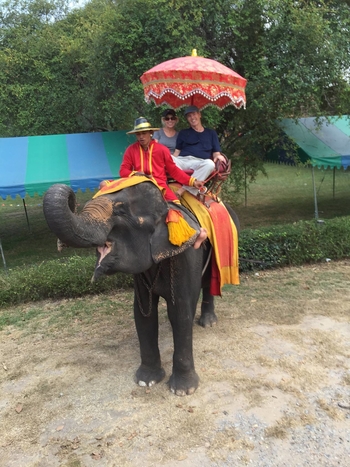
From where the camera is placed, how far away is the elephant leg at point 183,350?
3.53 metres

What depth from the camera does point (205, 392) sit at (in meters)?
3.68

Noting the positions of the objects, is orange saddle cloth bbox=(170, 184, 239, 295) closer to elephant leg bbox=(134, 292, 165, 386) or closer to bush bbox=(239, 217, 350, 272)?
elephant leg bbox=(134, 292, 165, 386)

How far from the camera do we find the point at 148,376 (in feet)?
12.6

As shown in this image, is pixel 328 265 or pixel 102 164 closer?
pixel 328 265

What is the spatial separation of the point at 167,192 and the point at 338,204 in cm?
1080

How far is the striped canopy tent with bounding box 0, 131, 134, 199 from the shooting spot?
23.7 feet

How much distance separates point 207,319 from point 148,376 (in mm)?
1390

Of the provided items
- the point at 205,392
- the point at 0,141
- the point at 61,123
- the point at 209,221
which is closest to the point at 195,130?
the point at 209,221

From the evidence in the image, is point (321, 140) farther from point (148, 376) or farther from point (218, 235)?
point (148, 376)

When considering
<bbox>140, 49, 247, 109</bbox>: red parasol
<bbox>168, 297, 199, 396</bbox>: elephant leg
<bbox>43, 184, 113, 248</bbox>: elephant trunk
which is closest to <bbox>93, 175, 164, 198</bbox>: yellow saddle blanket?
<bbox>43, 184, 113, 248</bbox>: elephant trunk

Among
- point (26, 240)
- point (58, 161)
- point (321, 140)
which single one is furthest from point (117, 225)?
point (26, 240)

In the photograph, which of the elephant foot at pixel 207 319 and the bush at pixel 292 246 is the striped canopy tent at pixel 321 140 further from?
the elephant foot at pixel 207 319

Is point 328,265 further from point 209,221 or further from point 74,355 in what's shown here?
point 74,355

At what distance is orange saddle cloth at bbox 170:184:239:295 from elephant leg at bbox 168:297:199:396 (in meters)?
0.63
